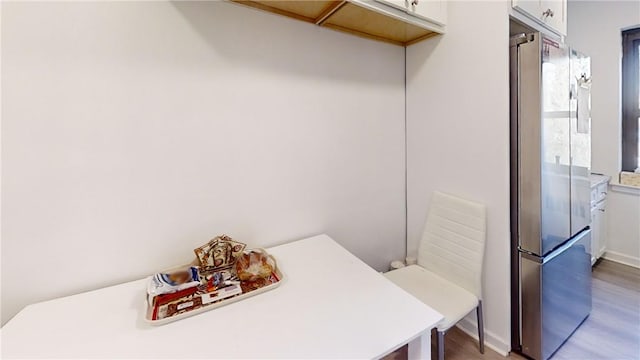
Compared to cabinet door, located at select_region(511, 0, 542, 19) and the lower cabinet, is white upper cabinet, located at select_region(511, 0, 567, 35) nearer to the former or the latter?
cabinet door, located at select_region(511, 0, 542, 19)

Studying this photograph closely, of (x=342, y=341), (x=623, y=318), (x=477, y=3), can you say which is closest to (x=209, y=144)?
(x=342, y=341)

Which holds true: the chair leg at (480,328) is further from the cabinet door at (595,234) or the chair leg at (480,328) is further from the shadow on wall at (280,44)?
the cabinet door at (595,234)

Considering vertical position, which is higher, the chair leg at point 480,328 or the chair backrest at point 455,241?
the chair backrest at point 455,241

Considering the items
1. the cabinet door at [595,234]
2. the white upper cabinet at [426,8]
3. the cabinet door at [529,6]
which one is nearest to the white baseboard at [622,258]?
Answer: the cabinet door at [595,234]

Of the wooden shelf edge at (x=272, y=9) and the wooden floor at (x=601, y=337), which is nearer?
the wooden shelf edge at (x=272, y=9)

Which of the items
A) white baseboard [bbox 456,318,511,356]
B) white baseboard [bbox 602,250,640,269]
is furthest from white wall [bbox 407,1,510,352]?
white baseboard [bbox 602,250,640,269]

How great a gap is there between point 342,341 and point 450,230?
1157mm

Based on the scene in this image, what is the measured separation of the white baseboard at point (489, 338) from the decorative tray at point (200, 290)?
4.43 feet

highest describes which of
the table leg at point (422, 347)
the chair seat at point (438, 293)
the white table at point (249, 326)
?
the white table at point (249, 326)

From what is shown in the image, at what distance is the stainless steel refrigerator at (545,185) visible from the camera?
55.8 inches

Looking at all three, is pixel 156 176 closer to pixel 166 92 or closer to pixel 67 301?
pixel 166 92

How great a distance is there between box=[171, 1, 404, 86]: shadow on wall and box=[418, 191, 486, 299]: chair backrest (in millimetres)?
964

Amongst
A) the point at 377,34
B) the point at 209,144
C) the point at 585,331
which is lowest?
the point at 585,331

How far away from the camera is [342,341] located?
0.85 metres
